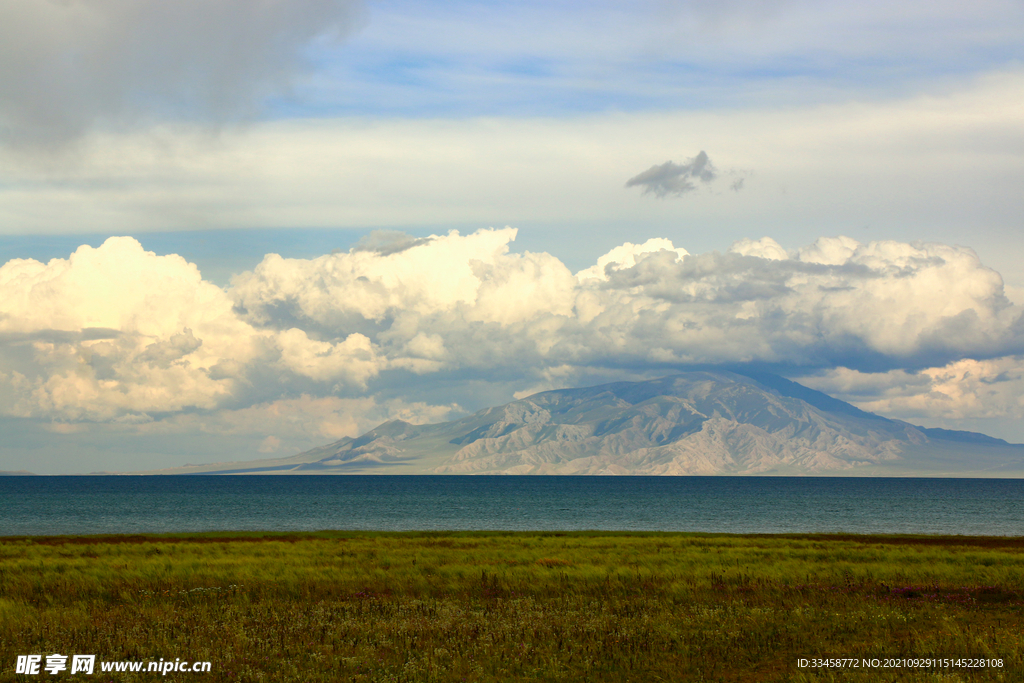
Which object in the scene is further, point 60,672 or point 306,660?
point 306,660

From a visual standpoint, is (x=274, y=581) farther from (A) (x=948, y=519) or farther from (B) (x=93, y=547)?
(A) (x=948, y=519)

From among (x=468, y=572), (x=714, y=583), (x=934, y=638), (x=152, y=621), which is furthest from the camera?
(x=468, y=572)

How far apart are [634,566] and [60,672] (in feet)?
81.2

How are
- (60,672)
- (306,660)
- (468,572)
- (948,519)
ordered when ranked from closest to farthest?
(60,672) → (306,660) → (468,572) → (948,519)

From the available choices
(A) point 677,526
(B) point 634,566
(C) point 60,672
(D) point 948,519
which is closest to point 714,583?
(B) point 634,566

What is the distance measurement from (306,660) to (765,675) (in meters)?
10.5

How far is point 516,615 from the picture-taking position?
23.4m

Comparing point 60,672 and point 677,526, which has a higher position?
point 60,672

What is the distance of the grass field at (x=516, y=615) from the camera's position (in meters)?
17.5

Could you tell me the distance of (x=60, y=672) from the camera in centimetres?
1662

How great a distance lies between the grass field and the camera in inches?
687

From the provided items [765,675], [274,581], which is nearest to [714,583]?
[765,675]

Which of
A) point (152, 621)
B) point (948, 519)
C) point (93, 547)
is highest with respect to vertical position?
point (152, 621)

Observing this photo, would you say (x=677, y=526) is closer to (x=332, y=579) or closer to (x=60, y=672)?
(x=332, y=579)
